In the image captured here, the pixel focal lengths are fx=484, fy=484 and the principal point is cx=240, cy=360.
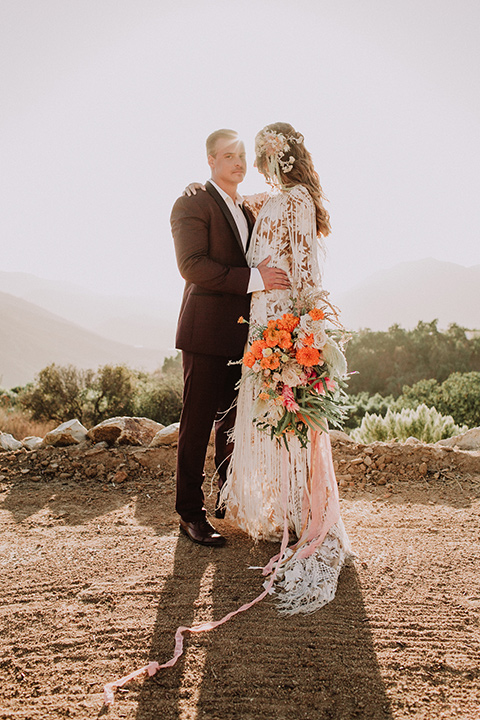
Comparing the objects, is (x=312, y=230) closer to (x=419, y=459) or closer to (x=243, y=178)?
(x=243, y=178)

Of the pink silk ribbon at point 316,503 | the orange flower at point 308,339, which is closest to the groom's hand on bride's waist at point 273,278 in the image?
the orange flower at point 308,339

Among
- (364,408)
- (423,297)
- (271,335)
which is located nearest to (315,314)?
(271,335)

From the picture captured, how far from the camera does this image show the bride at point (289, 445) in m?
2.76

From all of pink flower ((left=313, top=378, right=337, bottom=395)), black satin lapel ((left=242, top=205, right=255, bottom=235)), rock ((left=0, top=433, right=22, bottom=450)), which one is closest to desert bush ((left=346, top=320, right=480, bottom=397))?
rock ((left=0, top=433, right=22, bottom=450))

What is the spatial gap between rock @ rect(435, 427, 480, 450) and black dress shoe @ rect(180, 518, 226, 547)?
3.25 metres

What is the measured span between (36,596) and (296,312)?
6.93ft

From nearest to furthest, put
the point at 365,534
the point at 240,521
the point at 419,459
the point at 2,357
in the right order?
the point at 240,521 → the point at 365,534 → the point at 419,459 → the point at 2,357

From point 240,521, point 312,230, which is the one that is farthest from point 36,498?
point 312,230

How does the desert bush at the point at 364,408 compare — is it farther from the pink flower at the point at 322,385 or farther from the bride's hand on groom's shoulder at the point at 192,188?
the bride's hand on groom's shoulder at the point at 192,188

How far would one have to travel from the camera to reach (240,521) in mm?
3154

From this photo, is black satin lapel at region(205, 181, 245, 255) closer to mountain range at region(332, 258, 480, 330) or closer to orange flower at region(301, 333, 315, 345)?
orange flower at region(301, 333, 315, 345)

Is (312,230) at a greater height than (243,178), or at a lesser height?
lesser

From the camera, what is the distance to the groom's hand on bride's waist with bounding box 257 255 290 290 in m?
2.86

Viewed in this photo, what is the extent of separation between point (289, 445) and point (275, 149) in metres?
1.74
